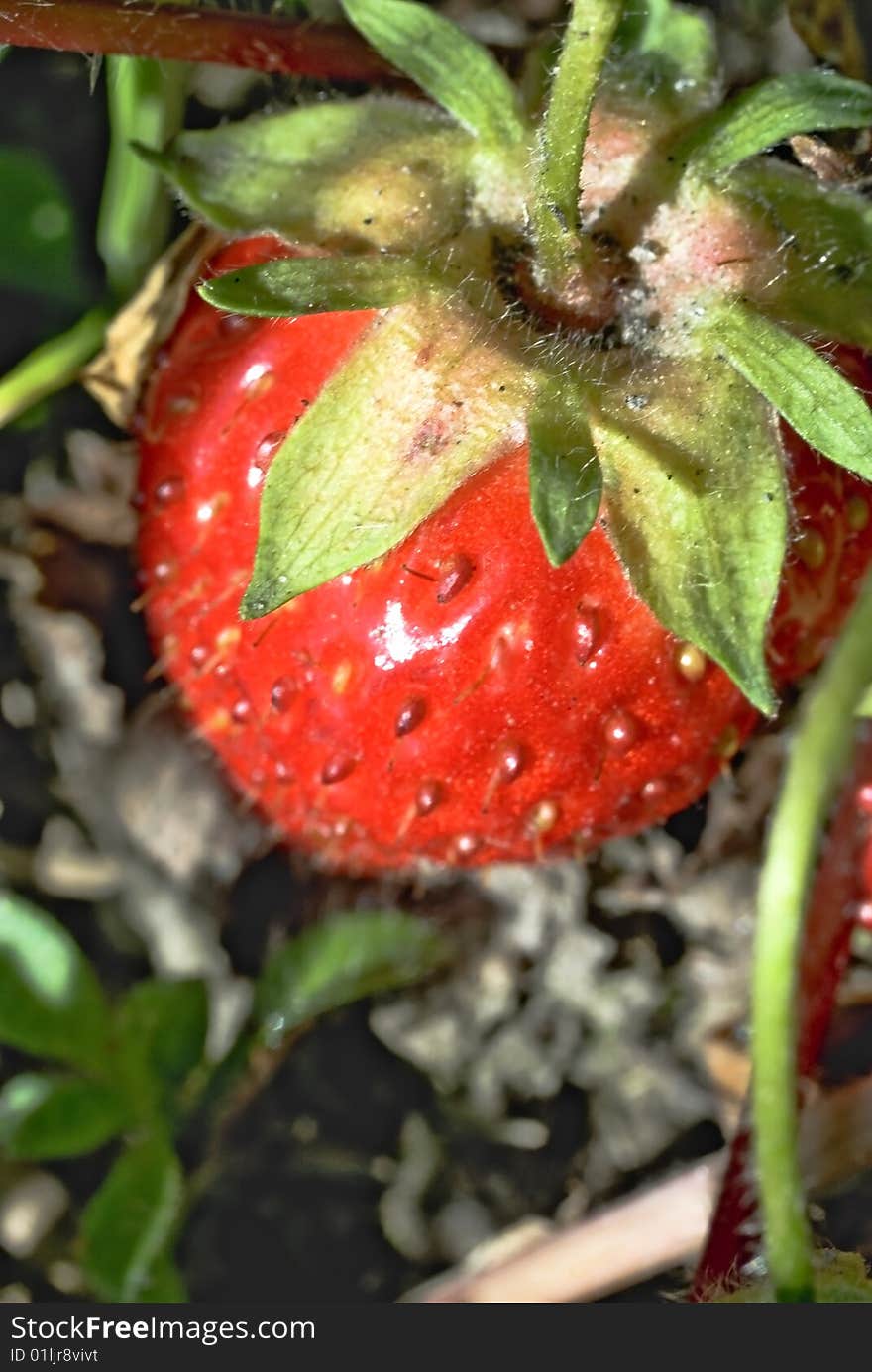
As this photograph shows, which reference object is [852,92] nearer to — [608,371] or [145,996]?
[608,371]

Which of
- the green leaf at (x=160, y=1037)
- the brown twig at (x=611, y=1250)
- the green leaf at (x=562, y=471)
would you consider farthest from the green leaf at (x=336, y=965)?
the green leaf at (x=562, y=471)

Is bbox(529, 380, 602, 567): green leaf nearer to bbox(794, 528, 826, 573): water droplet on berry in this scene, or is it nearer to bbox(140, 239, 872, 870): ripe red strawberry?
bbox(140, 239, 872, 870): ripe red strawberry

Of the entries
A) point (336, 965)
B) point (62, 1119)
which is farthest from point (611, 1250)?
point (62, 1119)

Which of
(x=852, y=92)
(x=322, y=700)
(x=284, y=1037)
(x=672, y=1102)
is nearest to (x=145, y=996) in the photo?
(x=284, y=1037)

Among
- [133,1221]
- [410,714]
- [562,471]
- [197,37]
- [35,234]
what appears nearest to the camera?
[562,471]

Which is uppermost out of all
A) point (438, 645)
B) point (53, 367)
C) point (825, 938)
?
point (438, 645)

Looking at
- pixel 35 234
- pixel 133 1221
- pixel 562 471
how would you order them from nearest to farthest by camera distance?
pixel 562 471 → pixel 133 1221 → pixel 35 234

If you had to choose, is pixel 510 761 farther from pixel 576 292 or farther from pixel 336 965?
pixel 336 965

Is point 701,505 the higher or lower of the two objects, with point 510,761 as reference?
higher
